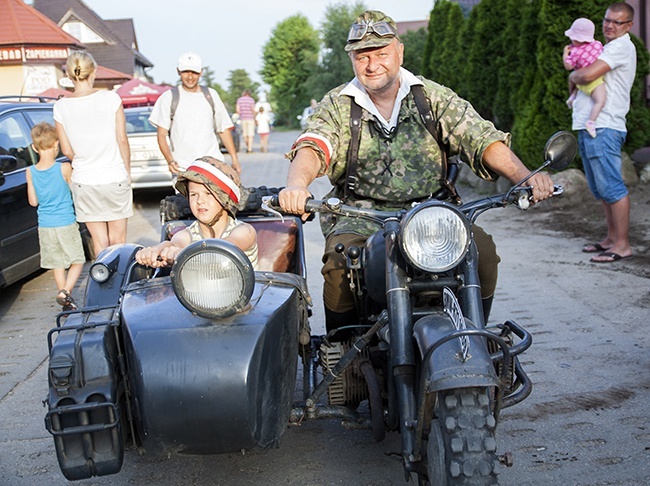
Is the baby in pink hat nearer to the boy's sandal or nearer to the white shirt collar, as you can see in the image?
the white shirt collar

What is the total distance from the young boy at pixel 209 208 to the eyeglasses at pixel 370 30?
34.7 inches

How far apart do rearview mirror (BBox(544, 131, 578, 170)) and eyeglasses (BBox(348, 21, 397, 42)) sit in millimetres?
1049

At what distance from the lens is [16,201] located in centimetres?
709

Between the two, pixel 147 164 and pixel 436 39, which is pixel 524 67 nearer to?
pixel 147 164

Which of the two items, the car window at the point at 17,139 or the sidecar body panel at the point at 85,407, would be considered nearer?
the sidecar body panel at the point at 85,407

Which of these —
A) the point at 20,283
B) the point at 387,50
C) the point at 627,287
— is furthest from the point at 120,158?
the point at 627,287

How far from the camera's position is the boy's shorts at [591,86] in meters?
7.43

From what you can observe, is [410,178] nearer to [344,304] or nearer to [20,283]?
[344,304]

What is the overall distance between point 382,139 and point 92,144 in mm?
3447

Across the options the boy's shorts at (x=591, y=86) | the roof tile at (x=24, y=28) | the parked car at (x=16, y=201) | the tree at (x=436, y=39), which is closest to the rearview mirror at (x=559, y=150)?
the boy's shorts at (x=591, y=86)

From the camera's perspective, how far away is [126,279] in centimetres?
395

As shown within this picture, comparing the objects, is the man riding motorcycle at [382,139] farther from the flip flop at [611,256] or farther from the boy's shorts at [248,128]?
the boy's shorts at [248,128]

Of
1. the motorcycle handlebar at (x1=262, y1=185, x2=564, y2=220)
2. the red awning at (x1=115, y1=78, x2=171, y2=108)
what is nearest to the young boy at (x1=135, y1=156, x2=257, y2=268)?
the motorcycle handlebar at (x1=262, y1=185, x2=564, y2=220)

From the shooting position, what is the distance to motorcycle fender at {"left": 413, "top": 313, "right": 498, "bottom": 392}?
2455 mm
